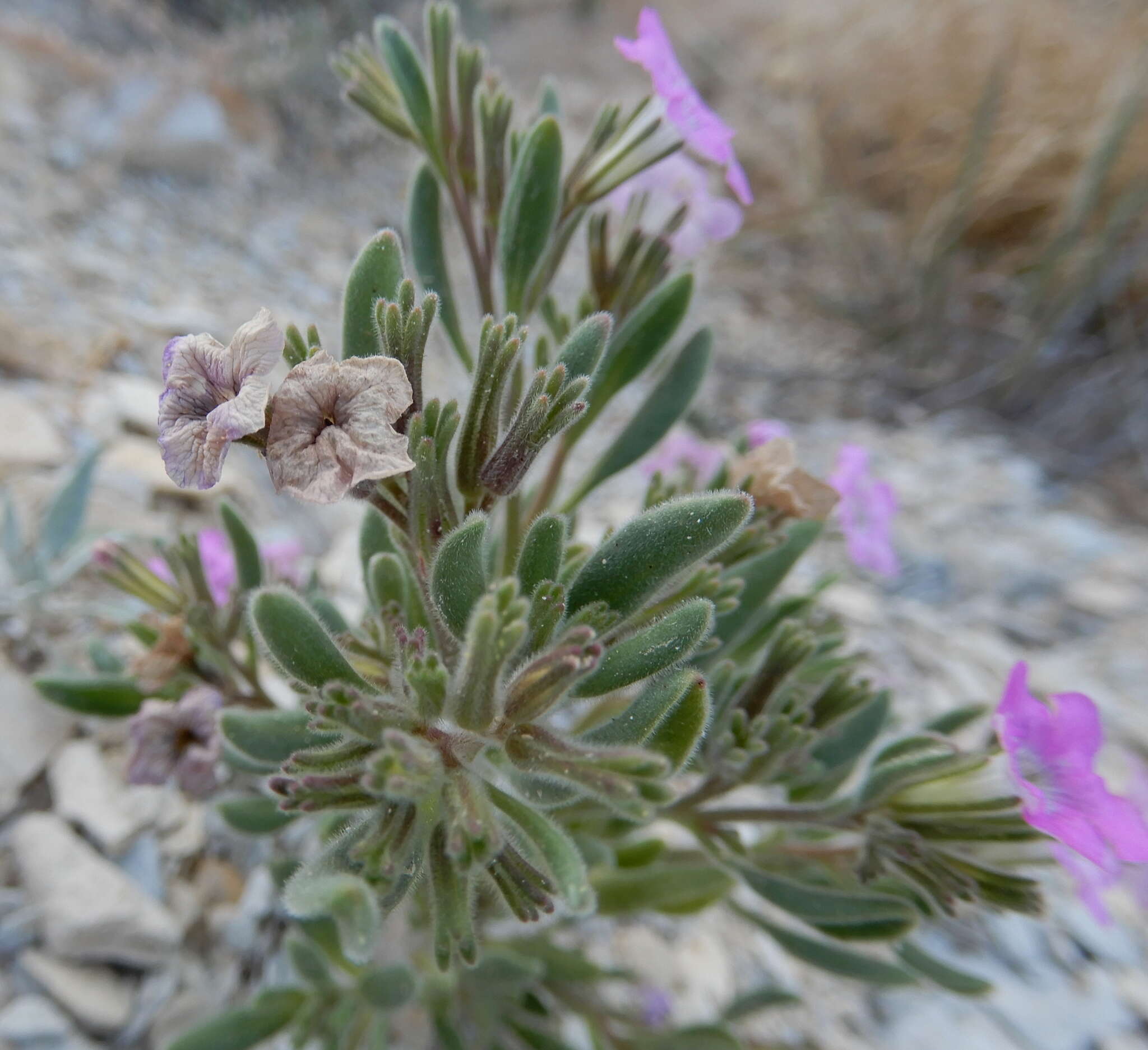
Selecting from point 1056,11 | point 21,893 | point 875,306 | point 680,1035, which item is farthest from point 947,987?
point 1056,11

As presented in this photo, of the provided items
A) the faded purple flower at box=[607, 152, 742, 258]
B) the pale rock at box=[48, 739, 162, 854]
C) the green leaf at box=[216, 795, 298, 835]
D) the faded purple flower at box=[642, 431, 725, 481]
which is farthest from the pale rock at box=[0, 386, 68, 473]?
the faded purple flower at box=[607, 152, 742, 258]

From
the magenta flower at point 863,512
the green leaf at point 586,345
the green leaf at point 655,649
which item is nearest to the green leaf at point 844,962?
the magenta flower at point 863,512

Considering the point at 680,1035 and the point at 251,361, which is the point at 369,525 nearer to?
the point at 251,361

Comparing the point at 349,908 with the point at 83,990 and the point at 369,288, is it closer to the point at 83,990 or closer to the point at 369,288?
the point at 369,288

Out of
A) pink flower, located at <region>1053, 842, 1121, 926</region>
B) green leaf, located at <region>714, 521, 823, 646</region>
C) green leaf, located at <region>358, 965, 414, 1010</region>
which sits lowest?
green leaf, located at <region>358, 965, 414, 1010</region>

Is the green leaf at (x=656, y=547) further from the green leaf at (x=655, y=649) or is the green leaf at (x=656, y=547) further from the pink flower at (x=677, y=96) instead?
the pink flower at (x=677, y=96)

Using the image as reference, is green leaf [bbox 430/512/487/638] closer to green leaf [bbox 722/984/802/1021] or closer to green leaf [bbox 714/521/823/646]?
green leaf [bbox 714/521/823/646]
